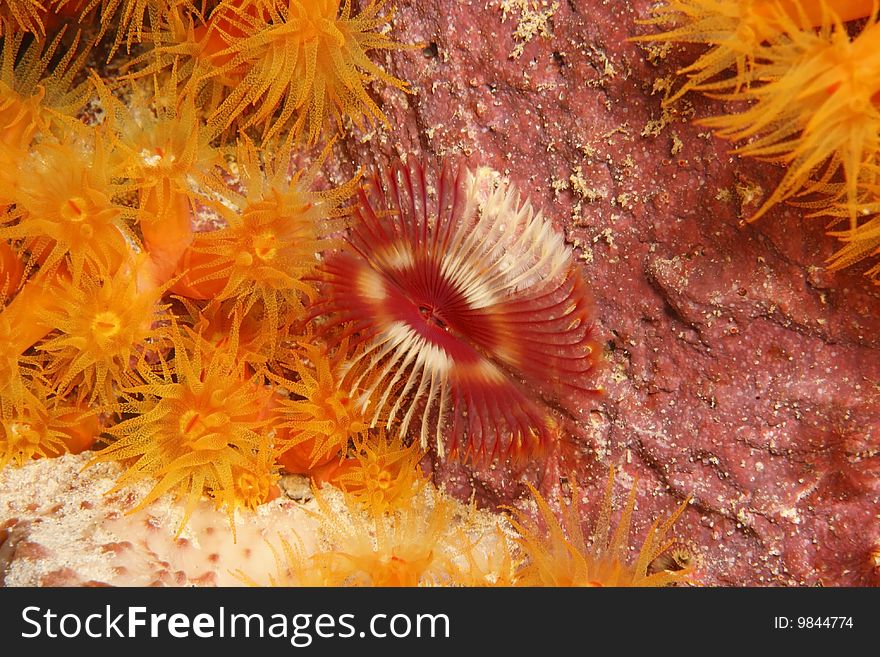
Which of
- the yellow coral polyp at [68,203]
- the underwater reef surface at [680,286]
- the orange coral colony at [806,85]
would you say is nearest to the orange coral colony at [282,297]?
the yellow coral polyp at [68,203]

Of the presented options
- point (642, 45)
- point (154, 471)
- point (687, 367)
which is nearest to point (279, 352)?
point (154, 471)

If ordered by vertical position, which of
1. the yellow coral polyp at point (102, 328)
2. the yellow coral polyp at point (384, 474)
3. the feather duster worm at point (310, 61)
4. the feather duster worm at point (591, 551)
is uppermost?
the feather duster worm at point (310, 61)

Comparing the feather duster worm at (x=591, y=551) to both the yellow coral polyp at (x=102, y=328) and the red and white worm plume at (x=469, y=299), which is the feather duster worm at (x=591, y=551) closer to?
the red and white worm plume at (x=469, y=299)

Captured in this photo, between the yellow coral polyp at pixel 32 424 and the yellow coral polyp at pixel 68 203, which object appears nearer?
the yellow coral polyp at pixel 68 203

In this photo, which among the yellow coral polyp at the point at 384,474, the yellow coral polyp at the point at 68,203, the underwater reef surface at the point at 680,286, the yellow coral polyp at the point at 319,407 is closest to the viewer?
the underwater reef surface at the point at 680,286

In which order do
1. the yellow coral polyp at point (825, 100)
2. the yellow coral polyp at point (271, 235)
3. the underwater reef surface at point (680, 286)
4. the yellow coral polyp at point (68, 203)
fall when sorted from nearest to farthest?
the yellow coral polyp at point (825, 100) → the underwater reef surface at point (680, 286) → the yellow coral polyp at point (68, 203) → the yellow coral polyp at point (271, 235)

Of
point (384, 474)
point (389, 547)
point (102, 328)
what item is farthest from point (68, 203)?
point (389, 547)

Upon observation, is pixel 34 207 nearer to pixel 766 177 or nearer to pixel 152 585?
pixel 152 585

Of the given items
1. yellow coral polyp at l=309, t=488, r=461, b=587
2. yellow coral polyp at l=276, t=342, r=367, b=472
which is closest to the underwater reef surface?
yellow coral polyp at l=309, t=488, r=461, b=587
